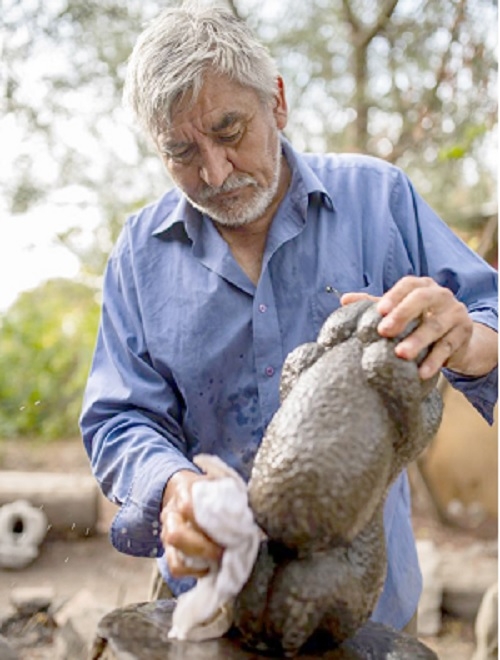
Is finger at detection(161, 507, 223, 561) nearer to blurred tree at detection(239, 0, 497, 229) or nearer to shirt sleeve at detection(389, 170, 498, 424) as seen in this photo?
shirt sleeve at detection(389, 170, 498, 424)

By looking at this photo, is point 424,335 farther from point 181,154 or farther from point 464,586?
point 464,586

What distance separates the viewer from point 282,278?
2.25m

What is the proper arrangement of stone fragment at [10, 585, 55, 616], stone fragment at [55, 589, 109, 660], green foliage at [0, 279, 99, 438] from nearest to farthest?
stone fragment at [55, 589, 109, 660], stone fragment at [10, 585, 55, 616], green foliage at [0, 279, 99, 438]

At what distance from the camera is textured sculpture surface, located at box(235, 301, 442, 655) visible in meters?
1.42

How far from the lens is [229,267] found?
2246 millimetres

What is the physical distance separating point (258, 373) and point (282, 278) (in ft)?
0.79

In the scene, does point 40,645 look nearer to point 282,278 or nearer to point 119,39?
point 282,278

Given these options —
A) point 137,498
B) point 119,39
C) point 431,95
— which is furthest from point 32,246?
point 137,498

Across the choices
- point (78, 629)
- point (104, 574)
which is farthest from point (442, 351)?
point (104, 574)

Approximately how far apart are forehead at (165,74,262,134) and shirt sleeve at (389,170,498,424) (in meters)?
0.52

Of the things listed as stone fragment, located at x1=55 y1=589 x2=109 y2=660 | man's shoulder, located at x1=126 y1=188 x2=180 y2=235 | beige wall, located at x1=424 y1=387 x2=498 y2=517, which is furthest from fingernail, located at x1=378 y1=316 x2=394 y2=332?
beige wall, located at x1=424 y1=387 x2=498 y2=517

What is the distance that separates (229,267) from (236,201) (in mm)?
168

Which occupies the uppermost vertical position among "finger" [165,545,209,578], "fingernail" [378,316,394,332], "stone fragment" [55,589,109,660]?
"fingernail" [378,316,394,332]

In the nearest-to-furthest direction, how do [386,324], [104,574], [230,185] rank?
1. [386,324]
2. [230,185]
3. [104,574]
